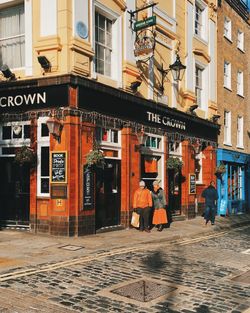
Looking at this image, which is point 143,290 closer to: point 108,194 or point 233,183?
point 108,194

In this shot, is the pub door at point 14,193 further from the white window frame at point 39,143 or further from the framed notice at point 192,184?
the framed notice at point 192,184

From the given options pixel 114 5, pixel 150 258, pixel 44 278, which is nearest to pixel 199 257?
pixel 150 258

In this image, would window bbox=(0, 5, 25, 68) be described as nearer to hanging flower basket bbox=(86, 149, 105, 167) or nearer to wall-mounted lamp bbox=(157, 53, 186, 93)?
hanging flower basket bbox=(86, 149, 105, 167)

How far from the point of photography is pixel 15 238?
12453mm

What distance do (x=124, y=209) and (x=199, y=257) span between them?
201 inches

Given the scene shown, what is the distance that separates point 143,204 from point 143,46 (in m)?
5.53

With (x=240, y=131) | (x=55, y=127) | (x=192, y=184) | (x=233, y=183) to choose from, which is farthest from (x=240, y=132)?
(x=55, y=127)

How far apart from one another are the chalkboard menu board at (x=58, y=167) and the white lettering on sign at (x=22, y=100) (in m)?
1.67

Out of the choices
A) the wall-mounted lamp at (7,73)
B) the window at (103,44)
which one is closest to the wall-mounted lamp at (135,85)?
the window at (103,44)

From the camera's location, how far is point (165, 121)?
1822cm

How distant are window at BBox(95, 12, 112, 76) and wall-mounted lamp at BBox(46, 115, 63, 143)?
2.73 metres

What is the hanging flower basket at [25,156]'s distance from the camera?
13.1 m

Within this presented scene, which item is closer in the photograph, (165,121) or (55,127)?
(55,127)

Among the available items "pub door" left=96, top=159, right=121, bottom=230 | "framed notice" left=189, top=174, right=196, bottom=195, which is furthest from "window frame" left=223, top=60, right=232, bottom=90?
"pub door" left=96, top=159, right=121, bottom=230
